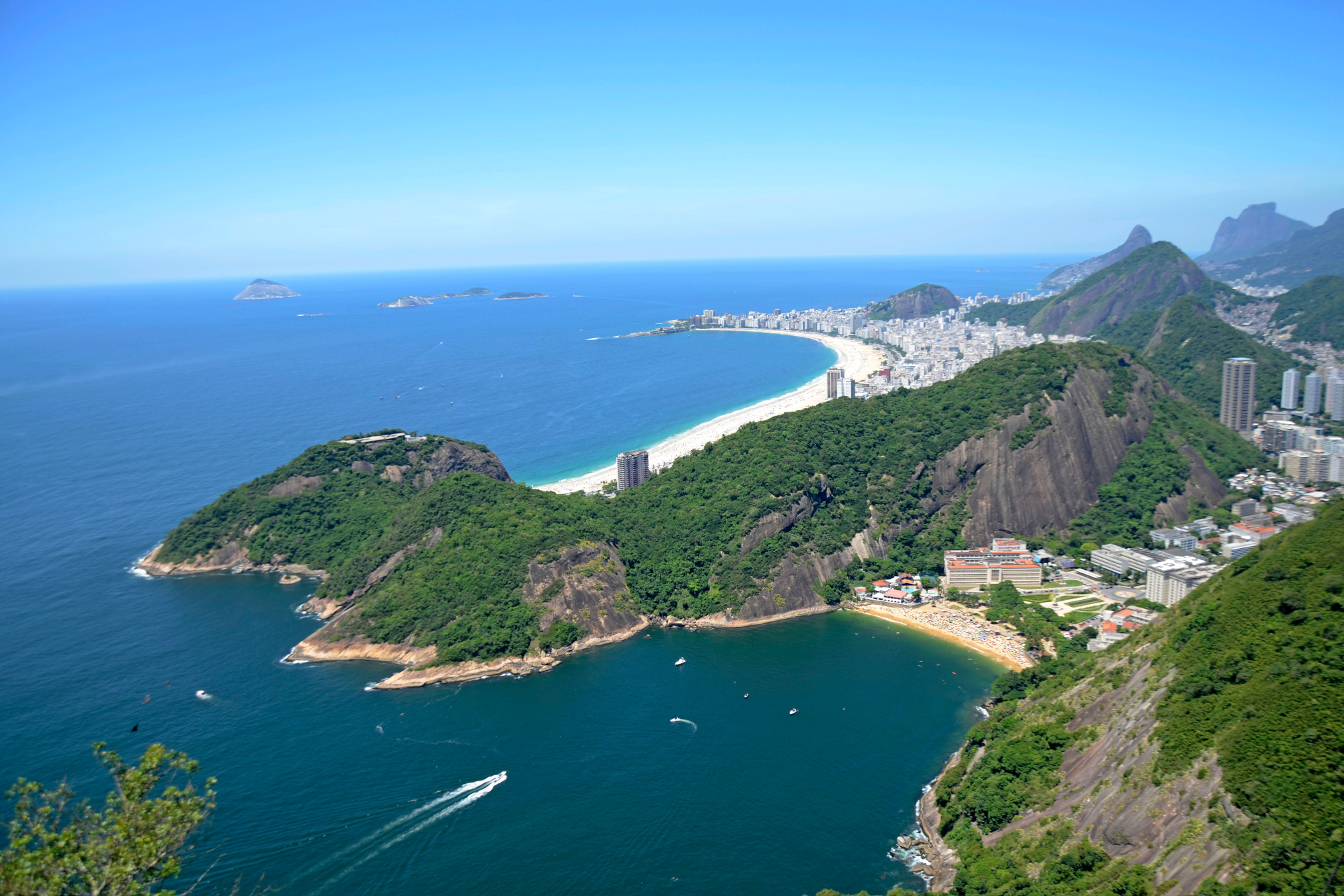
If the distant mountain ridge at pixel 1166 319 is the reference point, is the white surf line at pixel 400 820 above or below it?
below

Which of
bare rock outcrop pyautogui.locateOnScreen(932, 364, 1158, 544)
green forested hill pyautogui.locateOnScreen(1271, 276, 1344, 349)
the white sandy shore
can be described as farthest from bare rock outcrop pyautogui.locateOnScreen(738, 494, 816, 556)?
green forested hill pyautogui.locateOnScreen(1271, 276, 1344, 349)

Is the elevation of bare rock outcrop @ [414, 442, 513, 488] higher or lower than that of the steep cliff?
lower

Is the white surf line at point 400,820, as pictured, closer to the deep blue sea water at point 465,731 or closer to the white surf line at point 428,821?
the deep blue sea water at point 465,731

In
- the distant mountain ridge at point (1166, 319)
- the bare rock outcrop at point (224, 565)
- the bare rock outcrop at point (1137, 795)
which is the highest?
the distant mountain ridge at point (1166, 319)

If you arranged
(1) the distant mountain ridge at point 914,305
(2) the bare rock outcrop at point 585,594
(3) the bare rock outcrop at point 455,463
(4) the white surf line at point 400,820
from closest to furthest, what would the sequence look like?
(4) the white surf line at point 400,820 < (2) the bare rock outcrop at point 585,594 < (3) the bare rock outcrop at point 455,463 < (1) the distant mountain ridge at point 914,305

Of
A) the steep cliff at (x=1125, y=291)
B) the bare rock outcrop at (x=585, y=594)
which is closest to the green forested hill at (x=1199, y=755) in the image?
the bare rock outcrop at (x=585, y=594)

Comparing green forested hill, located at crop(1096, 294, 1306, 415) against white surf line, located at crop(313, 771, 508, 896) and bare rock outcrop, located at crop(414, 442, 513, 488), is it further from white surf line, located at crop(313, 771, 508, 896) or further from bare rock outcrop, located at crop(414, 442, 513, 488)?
white surf line, located at crop(313, 771, 508, 896)
